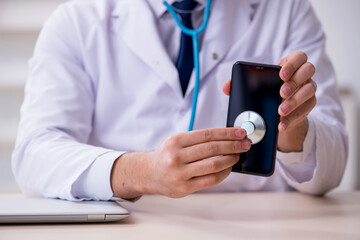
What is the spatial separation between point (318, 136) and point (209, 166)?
0.39 meters

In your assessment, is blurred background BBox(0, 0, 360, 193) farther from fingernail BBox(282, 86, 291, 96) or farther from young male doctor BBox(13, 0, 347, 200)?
fingernail BBox(282, 86, 291, 96)

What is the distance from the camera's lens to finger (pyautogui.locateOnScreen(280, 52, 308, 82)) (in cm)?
80

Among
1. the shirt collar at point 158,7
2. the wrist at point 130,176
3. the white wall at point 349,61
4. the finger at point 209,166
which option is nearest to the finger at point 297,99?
the finger at point 209,166

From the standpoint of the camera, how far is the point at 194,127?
120 centimetres

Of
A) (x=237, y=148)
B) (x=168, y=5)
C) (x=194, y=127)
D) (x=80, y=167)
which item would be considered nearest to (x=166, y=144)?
(x=237, y=148)

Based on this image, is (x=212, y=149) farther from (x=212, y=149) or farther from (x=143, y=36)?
(x=143, y=36)

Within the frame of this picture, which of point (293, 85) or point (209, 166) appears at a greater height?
point (293, 85)

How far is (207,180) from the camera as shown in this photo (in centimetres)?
79

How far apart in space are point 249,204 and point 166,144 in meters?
0.29

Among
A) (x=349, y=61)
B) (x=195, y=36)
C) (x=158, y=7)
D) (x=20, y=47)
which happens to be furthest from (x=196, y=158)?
(x=20, y=47)

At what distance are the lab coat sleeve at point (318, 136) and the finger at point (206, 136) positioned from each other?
31 centimetres

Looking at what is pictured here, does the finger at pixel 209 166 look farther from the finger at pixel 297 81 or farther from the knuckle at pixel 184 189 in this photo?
the finger at pixel 297 81

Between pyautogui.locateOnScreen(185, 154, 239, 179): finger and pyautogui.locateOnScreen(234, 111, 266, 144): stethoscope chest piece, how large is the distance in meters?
0.05

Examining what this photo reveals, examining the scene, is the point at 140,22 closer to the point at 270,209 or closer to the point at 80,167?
the point at 80,167
